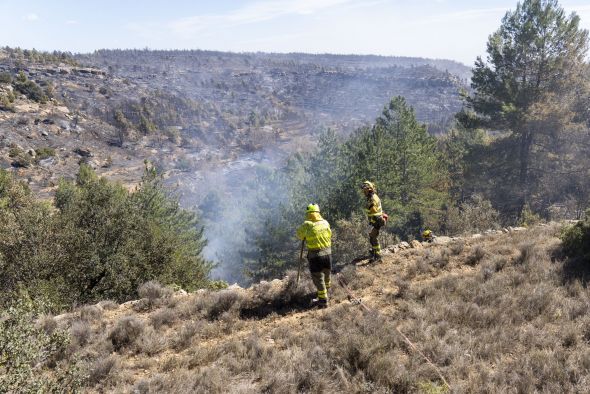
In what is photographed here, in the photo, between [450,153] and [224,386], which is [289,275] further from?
[450,153]

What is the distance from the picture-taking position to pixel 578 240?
8906 millimetres

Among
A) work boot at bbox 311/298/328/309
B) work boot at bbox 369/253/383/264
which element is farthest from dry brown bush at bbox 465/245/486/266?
work boot at bbox 311/298/328/309

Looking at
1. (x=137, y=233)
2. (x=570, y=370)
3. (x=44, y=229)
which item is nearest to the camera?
(x=570, y=370)

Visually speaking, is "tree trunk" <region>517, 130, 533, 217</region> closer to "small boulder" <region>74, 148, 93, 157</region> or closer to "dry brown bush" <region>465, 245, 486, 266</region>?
"dry brown bush" <region>465, 245, 486, 266</region>

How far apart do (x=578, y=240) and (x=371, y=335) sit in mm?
6050

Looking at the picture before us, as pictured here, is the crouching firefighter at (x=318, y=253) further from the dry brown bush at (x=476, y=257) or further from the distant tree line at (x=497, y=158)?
the distant tree line at (x=497, y=158)

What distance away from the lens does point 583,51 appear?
24.1 metres

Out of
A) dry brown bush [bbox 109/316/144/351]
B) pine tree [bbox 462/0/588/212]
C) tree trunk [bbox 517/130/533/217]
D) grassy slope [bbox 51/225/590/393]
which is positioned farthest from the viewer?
tree trunk [bbox 517/130/533/217]

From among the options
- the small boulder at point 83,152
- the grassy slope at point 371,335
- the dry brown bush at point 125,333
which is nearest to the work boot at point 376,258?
the grassy slope at point 371,335

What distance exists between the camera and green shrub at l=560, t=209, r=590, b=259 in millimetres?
8680

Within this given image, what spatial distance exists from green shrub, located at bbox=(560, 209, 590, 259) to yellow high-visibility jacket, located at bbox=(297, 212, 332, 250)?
5.64 m

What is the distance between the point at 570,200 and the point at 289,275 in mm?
24246

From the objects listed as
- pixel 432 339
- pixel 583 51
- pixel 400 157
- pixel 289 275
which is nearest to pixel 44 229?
pixel 289 275

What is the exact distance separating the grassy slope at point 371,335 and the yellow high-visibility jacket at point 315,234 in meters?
1.26
